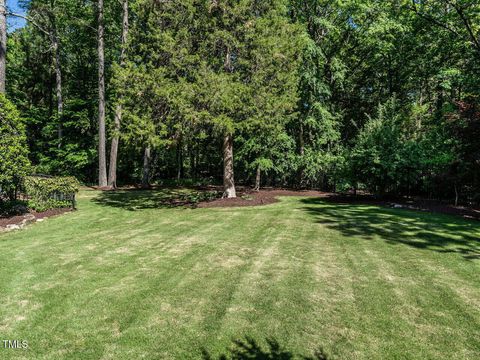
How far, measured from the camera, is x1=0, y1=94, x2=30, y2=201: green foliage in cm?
1031

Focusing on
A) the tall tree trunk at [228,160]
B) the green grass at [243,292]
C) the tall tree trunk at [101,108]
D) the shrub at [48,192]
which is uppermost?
the tall tree trunk at [101,108]

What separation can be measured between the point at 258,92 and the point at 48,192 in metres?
9.02

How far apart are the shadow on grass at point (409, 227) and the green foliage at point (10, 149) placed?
993 centimetres

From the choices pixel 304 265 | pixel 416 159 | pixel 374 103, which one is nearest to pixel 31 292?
pixel 304 265

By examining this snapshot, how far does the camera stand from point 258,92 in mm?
13531

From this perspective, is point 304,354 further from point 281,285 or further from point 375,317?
point 281,285

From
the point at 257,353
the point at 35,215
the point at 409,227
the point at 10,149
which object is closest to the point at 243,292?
the point at 257,353

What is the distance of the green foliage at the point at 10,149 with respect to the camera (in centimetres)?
1031

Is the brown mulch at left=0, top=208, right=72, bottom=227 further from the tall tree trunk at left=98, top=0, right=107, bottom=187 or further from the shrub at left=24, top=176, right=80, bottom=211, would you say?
the tall tree trunk at left=98, top=0, right=107, bottom=187

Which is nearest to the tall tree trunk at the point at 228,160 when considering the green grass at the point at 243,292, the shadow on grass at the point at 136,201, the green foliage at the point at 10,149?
the shadow on grass at the point at 136,201

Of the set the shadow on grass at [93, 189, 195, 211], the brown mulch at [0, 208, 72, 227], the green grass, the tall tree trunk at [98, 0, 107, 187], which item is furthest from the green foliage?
the tall tree trunk at [98, 0, 107, 187]

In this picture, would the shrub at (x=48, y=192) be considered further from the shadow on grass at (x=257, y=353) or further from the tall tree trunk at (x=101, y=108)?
the shadow on grass at (x=257, y=353)

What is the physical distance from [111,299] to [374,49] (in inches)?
993

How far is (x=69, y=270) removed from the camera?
6.40 m
